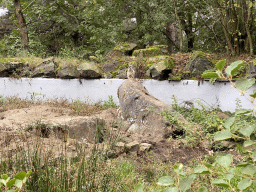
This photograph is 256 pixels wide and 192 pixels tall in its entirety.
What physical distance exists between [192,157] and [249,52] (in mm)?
6256

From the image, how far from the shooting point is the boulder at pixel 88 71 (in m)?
8.33

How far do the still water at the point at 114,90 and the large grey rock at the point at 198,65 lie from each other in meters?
0.42

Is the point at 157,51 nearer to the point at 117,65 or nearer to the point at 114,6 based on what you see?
the point at 117,65

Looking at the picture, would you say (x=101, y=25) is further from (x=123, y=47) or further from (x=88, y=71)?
(x=88, y=71)

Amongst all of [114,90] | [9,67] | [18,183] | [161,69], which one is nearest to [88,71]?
[114,90]

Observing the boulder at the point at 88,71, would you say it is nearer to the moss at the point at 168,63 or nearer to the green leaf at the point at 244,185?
the moss at the point at 168,63

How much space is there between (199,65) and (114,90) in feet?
9.69

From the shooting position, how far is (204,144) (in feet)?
15.3

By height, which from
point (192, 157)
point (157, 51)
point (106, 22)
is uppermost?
point (106, 22)

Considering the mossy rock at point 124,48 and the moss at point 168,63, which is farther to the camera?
the mossy rock at point 124,48

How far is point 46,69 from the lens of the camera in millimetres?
8938

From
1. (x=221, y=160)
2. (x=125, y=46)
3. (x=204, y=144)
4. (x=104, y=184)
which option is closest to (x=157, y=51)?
(x=125, y=46)

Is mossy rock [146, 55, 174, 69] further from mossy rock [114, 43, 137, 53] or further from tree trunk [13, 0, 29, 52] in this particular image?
tree trunk [13, 0, 29, 52]

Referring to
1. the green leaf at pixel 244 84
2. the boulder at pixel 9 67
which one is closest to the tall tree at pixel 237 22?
the boulder at pixel 9 67
